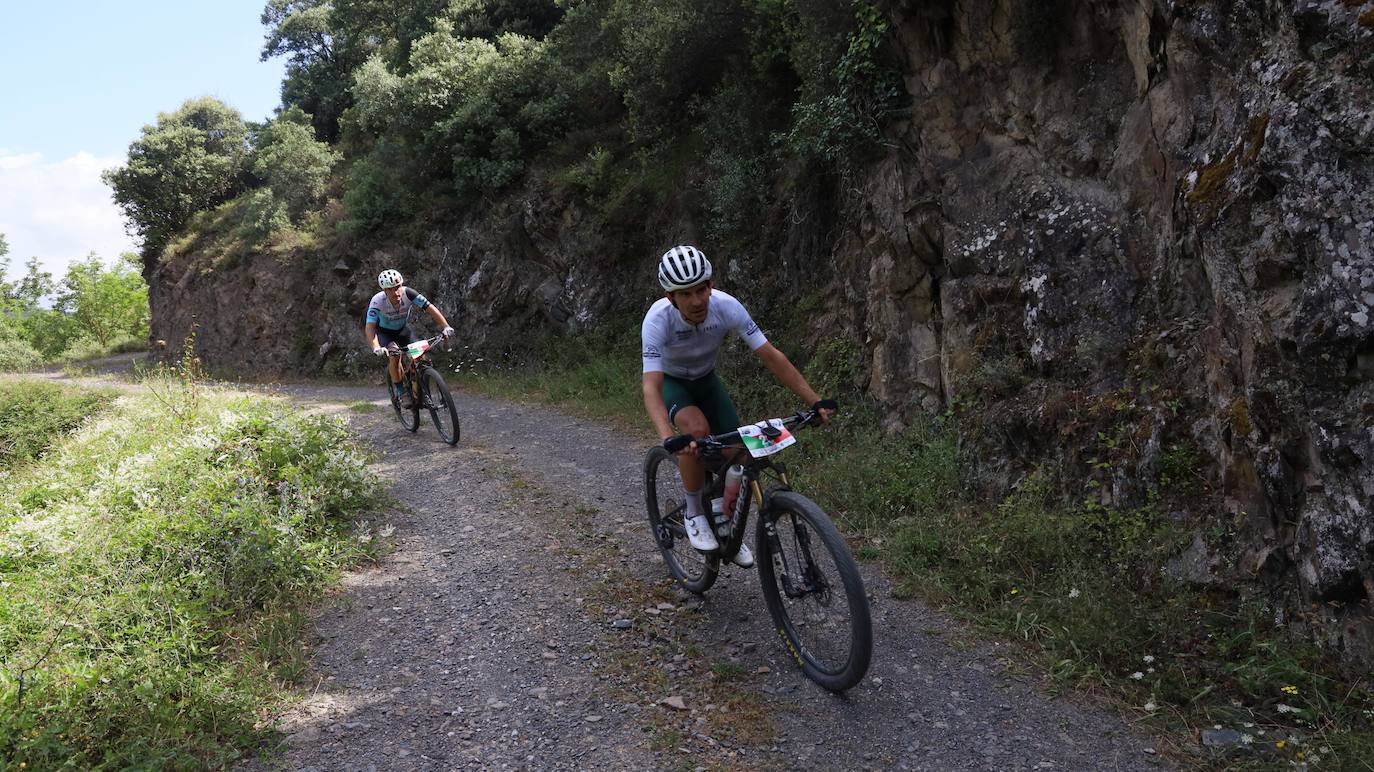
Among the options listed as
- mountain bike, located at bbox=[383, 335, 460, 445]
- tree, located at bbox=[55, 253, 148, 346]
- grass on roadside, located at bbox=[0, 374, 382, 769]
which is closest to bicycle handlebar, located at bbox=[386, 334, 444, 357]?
mountain bike, located at bbox=[383, 335, 460, 445]

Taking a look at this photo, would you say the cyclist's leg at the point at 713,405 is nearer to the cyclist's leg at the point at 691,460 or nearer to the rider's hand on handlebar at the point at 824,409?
the cyclist's leg at the point at 691,460

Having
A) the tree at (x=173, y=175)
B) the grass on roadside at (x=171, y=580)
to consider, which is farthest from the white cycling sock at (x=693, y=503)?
the tree at (x=173, y=175)

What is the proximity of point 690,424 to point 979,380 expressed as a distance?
3.47 metres

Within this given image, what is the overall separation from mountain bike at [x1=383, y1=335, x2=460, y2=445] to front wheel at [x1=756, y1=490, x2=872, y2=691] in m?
6.89

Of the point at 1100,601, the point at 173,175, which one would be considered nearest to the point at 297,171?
the point at 173,175

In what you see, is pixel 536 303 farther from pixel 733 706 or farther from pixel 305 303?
pixel 733 706

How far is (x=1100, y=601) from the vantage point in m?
4.88

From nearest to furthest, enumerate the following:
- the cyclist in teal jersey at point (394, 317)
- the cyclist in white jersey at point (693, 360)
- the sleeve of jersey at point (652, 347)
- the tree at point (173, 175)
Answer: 1. the cyclist in white jersey at point (693, 360)
2. the sleeve of jersey at point (652, 347)
3. the cyclist in teal jersey at point (394, 317)
4. the tree at point (173, 175)

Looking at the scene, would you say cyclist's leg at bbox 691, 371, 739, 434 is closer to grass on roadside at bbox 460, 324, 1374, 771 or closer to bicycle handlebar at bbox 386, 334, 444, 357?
grass on roadside at bbox 460, 324, 1374, 771

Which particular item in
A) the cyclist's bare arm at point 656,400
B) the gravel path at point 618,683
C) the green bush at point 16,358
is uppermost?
the green bush at point 16,358

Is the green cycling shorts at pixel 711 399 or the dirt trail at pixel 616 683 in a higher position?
the green cycling shorts at pixel 711 399

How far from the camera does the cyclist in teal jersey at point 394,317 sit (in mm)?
11047

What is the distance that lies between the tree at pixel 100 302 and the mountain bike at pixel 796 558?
54580mm

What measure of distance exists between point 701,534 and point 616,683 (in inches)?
43.4
